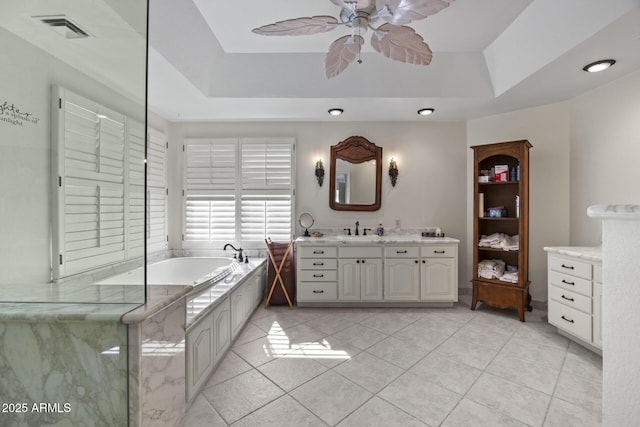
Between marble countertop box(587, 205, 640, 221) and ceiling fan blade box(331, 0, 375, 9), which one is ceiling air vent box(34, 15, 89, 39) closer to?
ceiling fan blade box(331, 0, 375, 9)

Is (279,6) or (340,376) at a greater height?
(279,6)

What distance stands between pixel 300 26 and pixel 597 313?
3.14m

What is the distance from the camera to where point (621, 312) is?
2.51 feet

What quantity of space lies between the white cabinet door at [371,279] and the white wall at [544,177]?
6.28 ft

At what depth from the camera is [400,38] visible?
160cm

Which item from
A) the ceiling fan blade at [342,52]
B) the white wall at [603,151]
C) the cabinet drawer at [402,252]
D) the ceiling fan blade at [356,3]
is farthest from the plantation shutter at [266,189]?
the white wall at [603,151]

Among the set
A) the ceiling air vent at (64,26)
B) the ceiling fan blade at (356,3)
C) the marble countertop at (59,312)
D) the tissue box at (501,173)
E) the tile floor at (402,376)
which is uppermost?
the ceiling fan blade at (356,3)

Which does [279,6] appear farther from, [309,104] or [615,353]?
[615,353]

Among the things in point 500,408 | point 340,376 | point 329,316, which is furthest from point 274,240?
point 500,408

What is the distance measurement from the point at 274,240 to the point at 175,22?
254 centimetres

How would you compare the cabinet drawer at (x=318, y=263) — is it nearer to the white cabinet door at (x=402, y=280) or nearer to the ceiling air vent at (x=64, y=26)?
the white cabinet door at (x=402, y=280)

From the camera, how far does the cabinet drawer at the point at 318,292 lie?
3139 millimetres

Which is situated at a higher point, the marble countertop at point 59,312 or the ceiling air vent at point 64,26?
the ceiling air vent at point 64,26

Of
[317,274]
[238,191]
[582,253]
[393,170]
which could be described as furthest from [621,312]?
[238,191]
